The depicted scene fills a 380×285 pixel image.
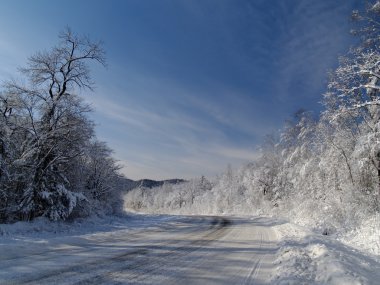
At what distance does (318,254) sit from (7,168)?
547 inches

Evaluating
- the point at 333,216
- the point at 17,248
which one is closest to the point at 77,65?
the point at 17,248

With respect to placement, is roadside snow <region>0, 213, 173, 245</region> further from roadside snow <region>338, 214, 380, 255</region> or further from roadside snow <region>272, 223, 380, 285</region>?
roadside snow <region>338, 214, 380, 255</region>

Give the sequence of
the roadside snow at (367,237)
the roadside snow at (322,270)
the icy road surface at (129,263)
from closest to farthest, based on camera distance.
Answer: the roadside snow at (322,270) < the icy road surface at (129,263) < the roadside snow at (367,237)

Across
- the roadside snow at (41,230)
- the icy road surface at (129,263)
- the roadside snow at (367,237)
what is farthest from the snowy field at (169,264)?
the roadside snow at (367,237)

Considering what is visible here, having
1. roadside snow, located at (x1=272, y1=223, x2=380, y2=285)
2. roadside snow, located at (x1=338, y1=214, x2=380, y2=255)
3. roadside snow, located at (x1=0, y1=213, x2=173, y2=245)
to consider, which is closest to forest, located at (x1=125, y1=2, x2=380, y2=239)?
roadside snow, located at (x1=338, y1=214, x2=380, y2=255)

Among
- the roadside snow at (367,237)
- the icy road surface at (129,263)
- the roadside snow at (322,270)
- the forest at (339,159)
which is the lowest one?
the icy road surface at (129,263)

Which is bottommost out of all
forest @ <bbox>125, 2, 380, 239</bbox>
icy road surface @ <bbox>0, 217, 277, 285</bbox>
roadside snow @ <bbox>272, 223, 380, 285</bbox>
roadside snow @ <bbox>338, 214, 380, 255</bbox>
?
icy road surface @ <bbox>0, 217, 277, 285</bbox>

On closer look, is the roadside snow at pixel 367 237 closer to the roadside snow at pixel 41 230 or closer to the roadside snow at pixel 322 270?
the roadside snow at pixel 322 270

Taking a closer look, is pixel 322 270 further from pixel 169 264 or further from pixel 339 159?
pixel 339 159

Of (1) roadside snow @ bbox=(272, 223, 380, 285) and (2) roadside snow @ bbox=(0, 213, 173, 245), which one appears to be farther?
(2) roadside snow @ bbox=(0, 213, 173, 245)

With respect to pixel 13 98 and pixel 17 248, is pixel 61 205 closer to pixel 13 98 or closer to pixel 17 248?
pixel 13 98

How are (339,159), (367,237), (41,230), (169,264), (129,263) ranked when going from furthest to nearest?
(339,159) < (41,230) < (367,237) < (169,264) < (129,263)

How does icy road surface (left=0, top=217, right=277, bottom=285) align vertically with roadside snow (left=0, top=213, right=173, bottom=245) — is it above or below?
below

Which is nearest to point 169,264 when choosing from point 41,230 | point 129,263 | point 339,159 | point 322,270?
point 129,263
